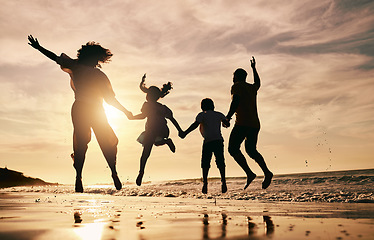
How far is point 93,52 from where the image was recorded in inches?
310

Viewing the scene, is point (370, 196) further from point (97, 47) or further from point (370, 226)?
point (97, 47)

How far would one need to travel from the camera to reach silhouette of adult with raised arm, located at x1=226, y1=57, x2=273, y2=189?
28.6 ft

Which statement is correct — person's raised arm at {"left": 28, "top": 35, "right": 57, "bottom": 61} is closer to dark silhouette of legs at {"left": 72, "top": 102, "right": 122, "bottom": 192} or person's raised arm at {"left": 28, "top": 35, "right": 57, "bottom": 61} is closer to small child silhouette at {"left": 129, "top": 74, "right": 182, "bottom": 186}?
dark silhouette of legs at {"left": 72, "top": 102, "right": 122, "bottom": 192}

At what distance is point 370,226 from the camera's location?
197 inches

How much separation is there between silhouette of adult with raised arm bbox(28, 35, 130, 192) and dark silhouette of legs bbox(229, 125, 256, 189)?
278 cm

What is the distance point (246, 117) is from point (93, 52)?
3737 millimetres

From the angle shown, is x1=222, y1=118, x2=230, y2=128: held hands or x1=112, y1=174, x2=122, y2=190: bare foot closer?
x1=112, y1=174, x2=122, y2=190: bare foot

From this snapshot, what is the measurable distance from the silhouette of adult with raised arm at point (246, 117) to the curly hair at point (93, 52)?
310 centimetres

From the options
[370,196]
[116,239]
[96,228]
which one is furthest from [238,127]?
[370,196]

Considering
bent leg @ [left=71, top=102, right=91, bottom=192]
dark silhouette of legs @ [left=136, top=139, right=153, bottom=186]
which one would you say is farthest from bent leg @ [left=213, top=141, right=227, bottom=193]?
bent leg @ [left=71, top=102, right=91, bottom=192]

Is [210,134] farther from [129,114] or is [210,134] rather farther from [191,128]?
[129,114]

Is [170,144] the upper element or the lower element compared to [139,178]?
upper

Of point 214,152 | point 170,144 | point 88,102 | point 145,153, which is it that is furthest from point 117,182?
point 214,152

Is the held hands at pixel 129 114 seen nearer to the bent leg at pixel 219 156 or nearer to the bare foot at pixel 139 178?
the bare foot at pixel 139 178
